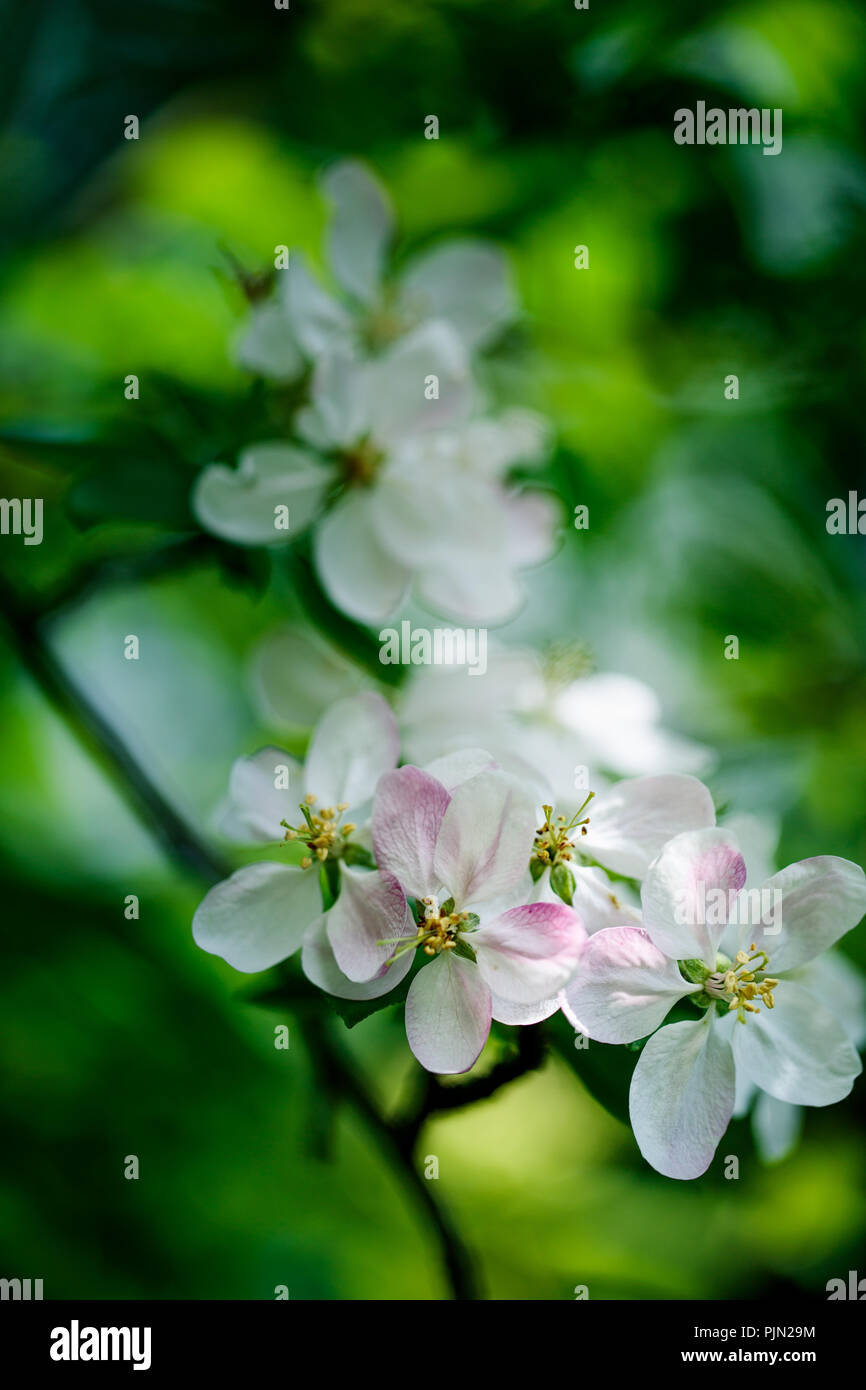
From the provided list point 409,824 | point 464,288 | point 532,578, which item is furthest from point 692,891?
point 532,578

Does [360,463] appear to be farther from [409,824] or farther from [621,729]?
[409,824]

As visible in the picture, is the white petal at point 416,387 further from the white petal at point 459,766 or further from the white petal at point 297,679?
the white petal at point 459,766

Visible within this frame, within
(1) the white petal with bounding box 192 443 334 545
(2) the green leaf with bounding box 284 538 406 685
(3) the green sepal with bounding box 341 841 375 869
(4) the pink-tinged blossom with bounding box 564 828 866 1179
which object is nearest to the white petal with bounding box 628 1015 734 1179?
(4) the pink-tinged blossom with bounding box 564 828 866 1179

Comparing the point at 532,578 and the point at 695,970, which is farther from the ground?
the point at 532,578

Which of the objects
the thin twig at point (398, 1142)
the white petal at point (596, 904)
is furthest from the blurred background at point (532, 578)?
the white petal at point (596, 904)

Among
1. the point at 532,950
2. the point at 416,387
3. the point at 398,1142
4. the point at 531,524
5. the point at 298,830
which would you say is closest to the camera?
the point at 532,950

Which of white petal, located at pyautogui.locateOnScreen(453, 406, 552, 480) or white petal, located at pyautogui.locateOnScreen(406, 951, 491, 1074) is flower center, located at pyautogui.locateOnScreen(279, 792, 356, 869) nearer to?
white petal, located at pyautogui.locateOnScreen(406, 951, 491, 1074)
